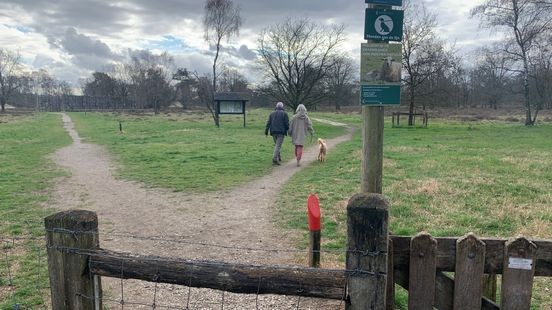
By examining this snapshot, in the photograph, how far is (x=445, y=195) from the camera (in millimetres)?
8906

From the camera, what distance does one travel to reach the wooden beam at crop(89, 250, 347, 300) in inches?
98.7

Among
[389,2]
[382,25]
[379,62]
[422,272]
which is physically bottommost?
[422,272]

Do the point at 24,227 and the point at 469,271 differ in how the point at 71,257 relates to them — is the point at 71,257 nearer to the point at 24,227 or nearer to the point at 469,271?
the point at 469,271

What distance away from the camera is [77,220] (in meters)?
2.70

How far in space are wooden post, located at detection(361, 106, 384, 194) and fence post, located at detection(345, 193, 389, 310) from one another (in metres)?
1.53

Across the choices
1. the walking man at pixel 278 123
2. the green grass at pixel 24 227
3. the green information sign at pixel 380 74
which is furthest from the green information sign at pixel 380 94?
the walking man at pixel 278 123

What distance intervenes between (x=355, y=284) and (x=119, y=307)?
3003 millimetres

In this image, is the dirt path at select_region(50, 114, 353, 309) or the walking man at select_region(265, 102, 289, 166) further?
the walking man at select_region(265, 102, 289, 166)

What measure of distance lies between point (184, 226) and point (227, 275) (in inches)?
195

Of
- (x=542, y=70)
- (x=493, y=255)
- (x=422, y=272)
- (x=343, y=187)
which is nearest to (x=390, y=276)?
(x=422, y=272)

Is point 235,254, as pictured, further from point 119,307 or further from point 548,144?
point 548,144

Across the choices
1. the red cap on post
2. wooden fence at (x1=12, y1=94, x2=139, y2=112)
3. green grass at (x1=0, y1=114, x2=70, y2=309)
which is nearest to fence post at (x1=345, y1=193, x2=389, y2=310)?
the red cap on post

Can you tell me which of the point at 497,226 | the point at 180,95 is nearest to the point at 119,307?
the point at 497,226

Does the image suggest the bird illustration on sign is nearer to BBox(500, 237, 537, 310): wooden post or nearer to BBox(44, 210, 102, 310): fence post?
BBox(500, 237, 537, 310): wooden post
